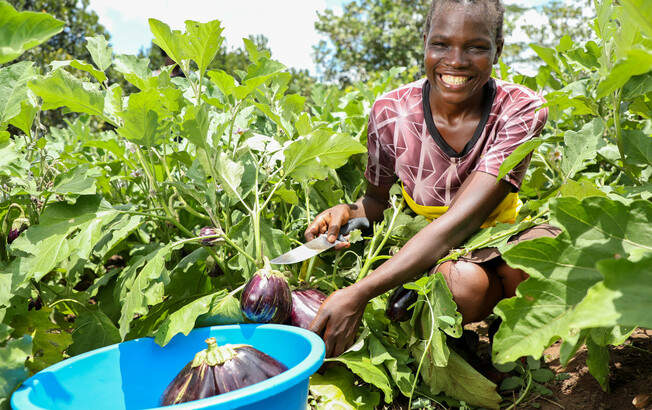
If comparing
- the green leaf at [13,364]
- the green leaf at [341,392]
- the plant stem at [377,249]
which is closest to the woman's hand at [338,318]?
the green leaf at [341,392]

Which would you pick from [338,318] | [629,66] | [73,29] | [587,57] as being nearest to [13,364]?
[338,318]

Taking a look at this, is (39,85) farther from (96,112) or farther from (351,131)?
(351,131)

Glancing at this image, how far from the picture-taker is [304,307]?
1.85m

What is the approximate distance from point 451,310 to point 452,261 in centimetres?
28

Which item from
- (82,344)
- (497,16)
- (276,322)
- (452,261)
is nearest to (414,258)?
(452,261)

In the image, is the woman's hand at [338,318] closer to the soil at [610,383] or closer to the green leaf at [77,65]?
the soil at [610,383]

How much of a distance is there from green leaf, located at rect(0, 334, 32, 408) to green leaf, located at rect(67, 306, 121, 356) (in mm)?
501

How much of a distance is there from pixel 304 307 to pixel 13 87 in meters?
1.06

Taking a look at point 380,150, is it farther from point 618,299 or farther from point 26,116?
point 618,299

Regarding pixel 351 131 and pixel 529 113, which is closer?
pixel 529 113

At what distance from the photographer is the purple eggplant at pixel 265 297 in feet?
5.47

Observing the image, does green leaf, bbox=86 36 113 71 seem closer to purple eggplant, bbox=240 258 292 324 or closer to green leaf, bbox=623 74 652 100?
purple eggplant, bbox=240 258 292 324

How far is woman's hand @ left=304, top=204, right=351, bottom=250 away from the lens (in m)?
2.11

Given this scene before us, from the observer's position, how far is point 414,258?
6.04 feet
